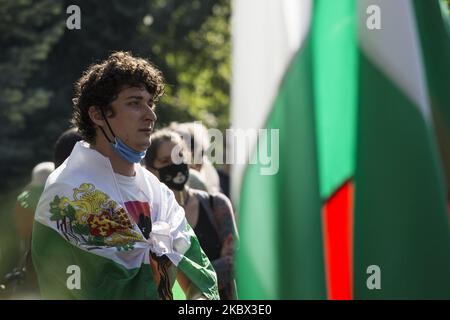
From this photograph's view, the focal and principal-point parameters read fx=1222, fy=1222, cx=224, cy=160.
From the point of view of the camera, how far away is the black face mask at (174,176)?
6.79 metres

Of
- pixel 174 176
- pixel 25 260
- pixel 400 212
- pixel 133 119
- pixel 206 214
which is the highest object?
pixel 133 119

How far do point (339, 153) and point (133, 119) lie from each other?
141 cm

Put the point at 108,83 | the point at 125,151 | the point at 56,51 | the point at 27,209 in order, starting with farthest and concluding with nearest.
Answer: the point at 56,51 → the point at 27,209 → the point at 108,83 → the point at 125,151

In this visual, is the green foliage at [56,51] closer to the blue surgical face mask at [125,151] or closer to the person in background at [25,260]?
the person in background at [25,260]

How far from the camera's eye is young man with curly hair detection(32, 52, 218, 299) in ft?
15.8

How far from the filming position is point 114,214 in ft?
16.2

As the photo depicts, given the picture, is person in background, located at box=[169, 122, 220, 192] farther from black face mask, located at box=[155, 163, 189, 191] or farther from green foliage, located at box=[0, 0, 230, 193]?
green foliage, located at box=[0, 0, 230, 193]

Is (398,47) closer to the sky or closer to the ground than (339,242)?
closer to the sky

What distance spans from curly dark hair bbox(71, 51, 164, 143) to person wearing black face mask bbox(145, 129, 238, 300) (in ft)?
5.02

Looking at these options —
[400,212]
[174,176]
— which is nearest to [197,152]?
[174,176]

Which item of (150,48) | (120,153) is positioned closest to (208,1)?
(150,48)

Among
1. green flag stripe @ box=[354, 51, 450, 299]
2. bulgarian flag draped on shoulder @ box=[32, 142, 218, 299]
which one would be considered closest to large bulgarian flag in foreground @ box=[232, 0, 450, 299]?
green flag stripe @ box=[354, 51, 450, 299]

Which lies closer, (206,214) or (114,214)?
(114,214)

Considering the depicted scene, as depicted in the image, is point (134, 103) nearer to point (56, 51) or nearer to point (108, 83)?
point (108, 83)
